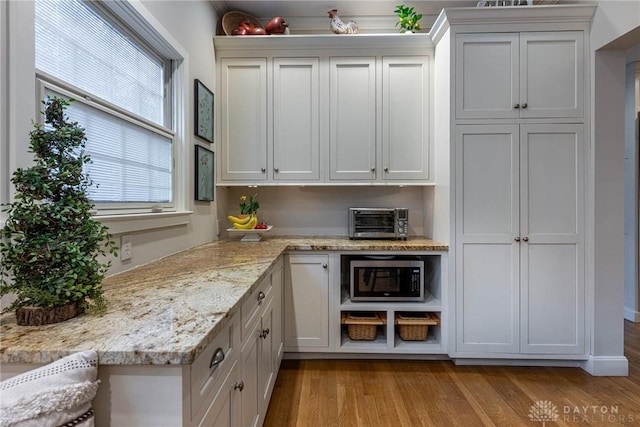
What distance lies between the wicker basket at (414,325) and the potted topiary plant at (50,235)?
207 cm

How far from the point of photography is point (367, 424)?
1.74m

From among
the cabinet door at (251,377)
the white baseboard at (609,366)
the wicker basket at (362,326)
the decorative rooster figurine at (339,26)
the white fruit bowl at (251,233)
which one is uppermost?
→ the decorative rooster figurine at (339,26)

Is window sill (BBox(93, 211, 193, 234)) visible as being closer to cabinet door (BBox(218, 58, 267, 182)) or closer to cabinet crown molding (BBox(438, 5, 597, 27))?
cabinet door (BBox(218, 58, 267, 182))

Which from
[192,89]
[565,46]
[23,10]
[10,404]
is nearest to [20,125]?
[23,10]

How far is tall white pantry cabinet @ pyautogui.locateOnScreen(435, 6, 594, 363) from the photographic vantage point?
2.23m

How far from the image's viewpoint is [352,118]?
8.75 ft

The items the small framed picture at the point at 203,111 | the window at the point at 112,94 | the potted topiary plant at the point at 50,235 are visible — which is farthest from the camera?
the small framed picture at the point at 203,111

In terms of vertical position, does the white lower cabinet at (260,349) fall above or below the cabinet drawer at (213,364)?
below

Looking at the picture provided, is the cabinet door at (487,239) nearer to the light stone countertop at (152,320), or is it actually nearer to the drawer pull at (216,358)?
the light stone countertop at (152,320)

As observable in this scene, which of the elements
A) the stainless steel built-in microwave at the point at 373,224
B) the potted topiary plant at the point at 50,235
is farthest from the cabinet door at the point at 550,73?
the potted topiary plant at the point at 50,235

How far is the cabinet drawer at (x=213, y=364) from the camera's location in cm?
81

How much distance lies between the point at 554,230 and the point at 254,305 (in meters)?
2.11

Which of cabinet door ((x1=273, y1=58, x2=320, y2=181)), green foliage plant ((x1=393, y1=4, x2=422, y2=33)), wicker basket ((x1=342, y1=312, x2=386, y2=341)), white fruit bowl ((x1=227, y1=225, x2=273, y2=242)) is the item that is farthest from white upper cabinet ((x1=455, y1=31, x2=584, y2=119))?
white fruit bowl ((x1=227, y1=225, x2=273, y2=242))

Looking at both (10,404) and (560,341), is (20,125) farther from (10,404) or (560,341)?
(560,341)
